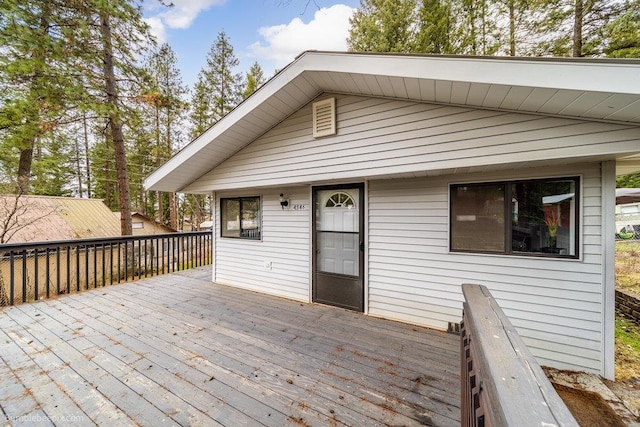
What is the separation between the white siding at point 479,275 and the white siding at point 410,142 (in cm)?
45

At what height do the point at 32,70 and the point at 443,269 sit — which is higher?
the point at 32,70

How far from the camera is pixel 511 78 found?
212 centimetres

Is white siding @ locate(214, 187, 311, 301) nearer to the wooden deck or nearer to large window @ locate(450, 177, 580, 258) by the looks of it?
the wooden deck

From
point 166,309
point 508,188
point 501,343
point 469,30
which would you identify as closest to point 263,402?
point 501,343

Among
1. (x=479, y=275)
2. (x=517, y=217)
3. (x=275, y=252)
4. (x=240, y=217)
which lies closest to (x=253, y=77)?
(x=240, y=217)

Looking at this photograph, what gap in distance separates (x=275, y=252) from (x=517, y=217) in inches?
148

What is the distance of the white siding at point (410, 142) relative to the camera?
2215mm

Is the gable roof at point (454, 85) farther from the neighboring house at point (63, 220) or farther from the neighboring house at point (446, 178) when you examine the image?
the neighboring house at point (63, 220)

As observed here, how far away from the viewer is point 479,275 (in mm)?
3029

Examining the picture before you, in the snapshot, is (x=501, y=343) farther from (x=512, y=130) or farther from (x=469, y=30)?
(x=469, y=30)

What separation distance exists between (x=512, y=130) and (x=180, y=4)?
802 cm

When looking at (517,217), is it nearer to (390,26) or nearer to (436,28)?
(436,28)

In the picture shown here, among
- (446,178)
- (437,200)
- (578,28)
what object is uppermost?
(578,28)

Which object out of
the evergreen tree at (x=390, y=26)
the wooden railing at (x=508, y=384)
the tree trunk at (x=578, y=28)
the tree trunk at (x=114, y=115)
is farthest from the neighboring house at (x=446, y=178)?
the evergreen tree at (x=390, y=26)
